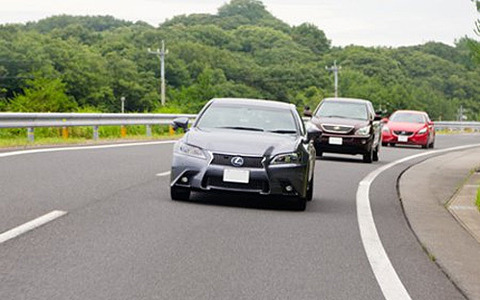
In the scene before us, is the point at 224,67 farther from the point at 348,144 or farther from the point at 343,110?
the point at 348,144

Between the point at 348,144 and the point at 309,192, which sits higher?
the point at 309,192

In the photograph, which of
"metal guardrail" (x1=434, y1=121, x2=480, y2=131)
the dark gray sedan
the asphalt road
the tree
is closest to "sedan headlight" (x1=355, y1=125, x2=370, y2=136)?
the asphalt road

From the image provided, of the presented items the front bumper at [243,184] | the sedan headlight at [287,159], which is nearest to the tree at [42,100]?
the front bumper at [243,184]

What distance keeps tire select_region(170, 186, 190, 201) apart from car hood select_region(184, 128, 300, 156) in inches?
23.6

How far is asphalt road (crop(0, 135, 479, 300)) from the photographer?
5820 millimetres

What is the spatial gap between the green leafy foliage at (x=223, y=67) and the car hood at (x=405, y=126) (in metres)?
54.3

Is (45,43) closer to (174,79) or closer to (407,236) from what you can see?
(174,79)

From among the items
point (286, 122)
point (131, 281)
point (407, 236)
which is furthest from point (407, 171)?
point (131, 281)

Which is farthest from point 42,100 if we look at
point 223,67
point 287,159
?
point 223,67

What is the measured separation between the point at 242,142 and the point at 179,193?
1.06 meters

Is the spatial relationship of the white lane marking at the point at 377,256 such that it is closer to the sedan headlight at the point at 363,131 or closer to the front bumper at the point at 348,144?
the front bumper at the point at 348,144

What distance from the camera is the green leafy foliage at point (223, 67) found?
107 m

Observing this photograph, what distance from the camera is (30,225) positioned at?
806 cm

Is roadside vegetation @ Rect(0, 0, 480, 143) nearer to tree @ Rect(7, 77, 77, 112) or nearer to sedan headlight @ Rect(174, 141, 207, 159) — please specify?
tree @ Rect(7, 77, 77, 112)
